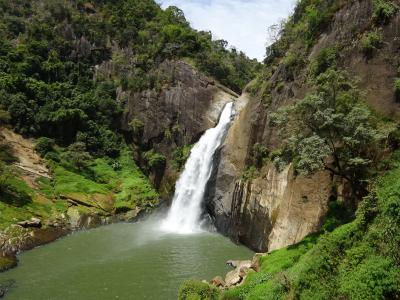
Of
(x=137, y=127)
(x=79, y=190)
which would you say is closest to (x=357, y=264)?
(x=79, y=190)

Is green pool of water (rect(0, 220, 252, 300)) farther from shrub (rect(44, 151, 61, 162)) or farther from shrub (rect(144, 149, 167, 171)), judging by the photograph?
shrub (rect(144, 149, 167, 171))

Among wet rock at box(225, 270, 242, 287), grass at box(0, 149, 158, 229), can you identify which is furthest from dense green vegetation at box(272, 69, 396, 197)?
grass at box(0, 149, 158, 229)

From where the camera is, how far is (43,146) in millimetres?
54312

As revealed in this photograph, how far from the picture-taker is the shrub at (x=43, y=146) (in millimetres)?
54047

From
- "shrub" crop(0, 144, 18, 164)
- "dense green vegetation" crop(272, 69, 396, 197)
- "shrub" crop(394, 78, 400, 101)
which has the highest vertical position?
"shrub" crop(394, 78, 400, 101)

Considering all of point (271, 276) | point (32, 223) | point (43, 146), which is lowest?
point (32, 223)

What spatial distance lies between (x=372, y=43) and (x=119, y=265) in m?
22.3

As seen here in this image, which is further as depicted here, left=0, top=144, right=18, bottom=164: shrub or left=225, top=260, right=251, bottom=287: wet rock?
left=0, top=144, right=18, bottom=164: shrub

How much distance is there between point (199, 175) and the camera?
45688 millimetres

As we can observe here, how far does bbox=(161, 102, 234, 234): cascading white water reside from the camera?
4231cm

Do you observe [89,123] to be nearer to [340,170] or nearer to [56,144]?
[56,144]

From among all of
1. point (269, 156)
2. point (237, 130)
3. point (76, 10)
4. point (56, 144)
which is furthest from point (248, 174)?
point (76, 10)

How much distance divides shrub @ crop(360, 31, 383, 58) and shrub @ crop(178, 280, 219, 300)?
56.9 ft

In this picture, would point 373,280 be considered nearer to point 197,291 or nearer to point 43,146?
point 197,291
